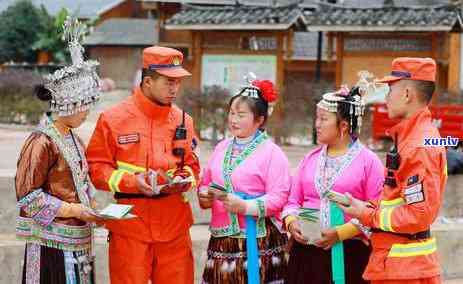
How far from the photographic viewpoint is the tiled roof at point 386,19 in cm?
1689

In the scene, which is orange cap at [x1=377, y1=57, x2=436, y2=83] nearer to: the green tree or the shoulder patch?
the shoulder patch

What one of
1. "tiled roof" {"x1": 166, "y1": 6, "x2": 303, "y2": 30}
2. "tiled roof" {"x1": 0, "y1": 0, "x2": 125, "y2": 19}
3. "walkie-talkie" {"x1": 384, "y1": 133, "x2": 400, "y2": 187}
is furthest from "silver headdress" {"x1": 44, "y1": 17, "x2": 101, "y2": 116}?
"tiled roof" {"x1": 0, "y1": 0, "x2": 125, "y2": 19}

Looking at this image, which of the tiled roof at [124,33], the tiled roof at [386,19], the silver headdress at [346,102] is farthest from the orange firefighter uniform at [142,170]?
the tiled roof at [124,33]

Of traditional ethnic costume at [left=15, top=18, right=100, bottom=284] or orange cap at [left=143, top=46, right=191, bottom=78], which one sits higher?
orange cap at [left=143, top=46, right=191, bottom=78]

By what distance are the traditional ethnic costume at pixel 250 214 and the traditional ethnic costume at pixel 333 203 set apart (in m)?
0.13

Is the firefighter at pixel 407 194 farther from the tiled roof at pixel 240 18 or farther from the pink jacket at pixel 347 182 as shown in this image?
the tiled roof at pixel 240 18

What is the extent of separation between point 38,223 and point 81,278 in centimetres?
37

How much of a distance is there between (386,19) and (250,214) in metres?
13.1

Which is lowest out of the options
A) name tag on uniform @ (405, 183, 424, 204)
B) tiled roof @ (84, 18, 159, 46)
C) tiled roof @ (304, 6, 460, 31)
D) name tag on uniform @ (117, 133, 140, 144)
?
tiled roof @ (84, 18, 159, 46)

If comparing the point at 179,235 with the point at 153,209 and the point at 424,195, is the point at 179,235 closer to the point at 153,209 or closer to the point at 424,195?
the point at 153,209

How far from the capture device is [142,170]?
4715mm

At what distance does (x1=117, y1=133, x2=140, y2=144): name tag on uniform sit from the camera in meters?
4.72

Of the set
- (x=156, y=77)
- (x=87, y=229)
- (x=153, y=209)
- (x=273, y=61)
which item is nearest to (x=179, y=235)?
(x=153, y=209)

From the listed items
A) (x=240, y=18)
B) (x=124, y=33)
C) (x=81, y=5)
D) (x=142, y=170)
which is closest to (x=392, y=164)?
(x=142, y=170)
